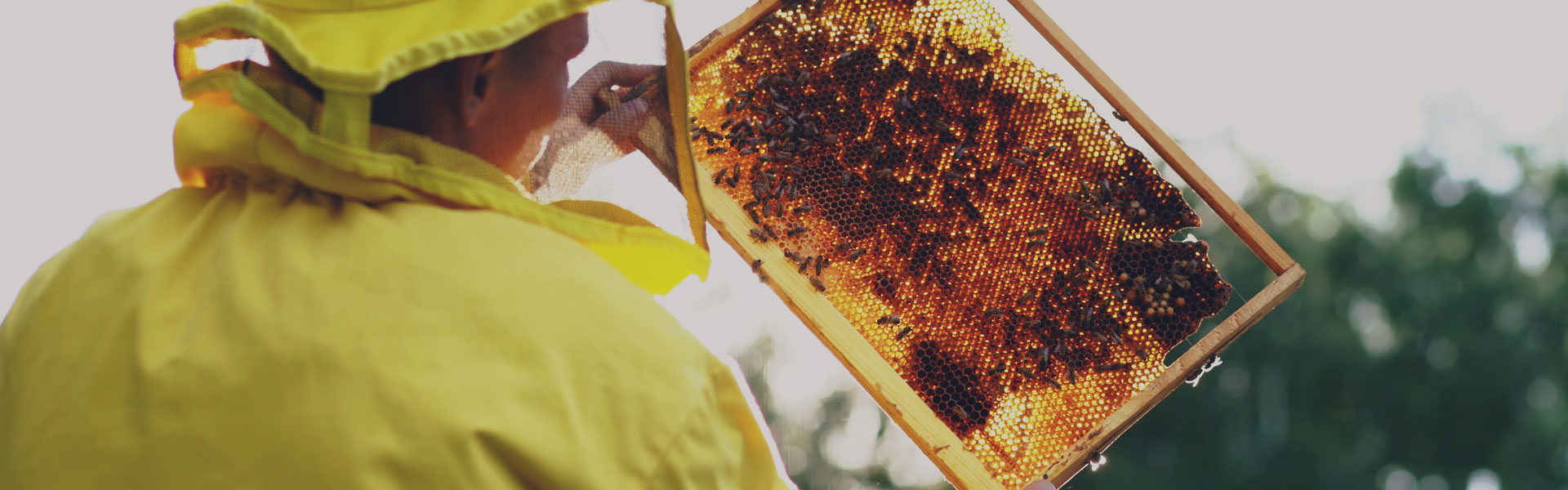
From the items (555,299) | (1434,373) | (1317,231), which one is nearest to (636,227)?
(555,299)

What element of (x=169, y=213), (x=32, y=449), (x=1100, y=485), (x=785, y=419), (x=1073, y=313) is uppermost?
(x=169, y=213)

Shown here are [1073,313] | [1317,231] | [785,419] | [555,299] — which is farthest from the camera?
[785,419]

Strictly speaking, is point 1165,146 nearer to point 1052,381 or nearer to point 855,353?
point 1052,381

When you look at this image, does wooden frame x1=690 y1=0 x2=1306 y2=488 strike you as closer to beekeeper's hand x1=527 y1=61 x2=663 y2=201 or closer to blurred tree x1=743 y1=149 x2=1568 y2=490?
beekeeper's hand x1=527 y1=61 x2=663 y2=201

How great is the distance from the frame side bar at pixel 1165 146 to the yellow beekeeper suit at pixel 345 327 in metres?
2.28

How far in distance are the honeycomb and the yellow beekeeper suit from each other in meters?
1.94

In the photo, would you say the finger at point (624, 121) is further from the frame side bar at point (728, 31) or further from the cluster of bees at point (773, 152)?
the frame side bar at point (728, 31)

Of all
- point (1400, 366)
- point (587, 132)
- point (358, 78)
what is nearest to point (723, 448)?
point (358, 78)

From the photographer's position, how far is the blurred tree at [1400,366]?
21469 mm

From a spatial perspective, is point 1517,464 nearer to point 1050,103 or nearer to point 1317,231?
point 1317,231

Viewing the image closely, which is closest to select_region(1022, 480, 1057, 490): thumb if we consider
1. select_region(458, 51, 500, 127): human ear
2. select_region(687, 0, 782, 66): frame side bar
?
select_region(687, 0, 782, 66): frame side bar

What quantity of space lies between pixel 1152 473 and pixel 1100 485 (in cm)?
106

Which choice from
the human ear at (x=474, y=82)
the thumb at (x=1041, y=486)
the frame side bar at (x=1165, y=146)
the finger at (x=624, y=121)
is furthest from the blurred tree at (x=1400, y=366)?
the human ear at (x=474, y=82)

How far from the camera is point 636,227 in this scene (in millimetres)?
1979
